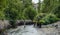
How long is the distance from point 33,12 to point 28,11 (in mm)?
1647

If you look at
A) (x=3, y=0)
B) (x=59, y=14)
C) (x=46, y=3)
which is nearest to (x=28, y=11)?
(x=46, y=3)

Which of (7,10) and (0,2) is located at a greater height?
(0,2)

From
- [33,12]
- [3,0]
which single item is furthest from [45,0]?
[3,0]

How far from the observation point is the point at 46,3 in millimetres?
47594

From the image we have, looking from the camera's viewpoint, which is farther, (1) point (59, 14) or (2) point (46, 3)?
(2) point (46, 3)

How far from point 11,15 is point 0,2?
12.5m

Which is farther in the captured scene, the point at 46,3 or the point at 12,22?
the point at 46,3

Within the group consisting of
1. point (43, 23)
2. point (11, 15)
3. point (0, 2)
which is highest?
point (0, 2)

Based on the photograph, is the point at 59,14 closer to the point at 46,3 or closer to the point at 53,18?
the point at 53,18

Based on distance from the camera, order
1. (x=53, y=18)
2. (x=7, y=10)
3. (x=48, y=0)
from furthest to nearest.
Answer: (x=48, y=0)
(x=53, y=18)
(x=7, y=10)

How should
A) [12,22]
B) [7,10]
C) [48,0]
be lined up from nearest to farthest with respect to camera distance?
[12,22] → [7,10] → [48,0]

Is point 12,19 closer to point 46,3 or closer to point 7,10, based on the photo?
point 7,10

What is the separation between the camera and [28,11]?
48.0 meters

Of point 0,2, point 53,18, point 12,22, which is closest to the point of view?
point 0,2
